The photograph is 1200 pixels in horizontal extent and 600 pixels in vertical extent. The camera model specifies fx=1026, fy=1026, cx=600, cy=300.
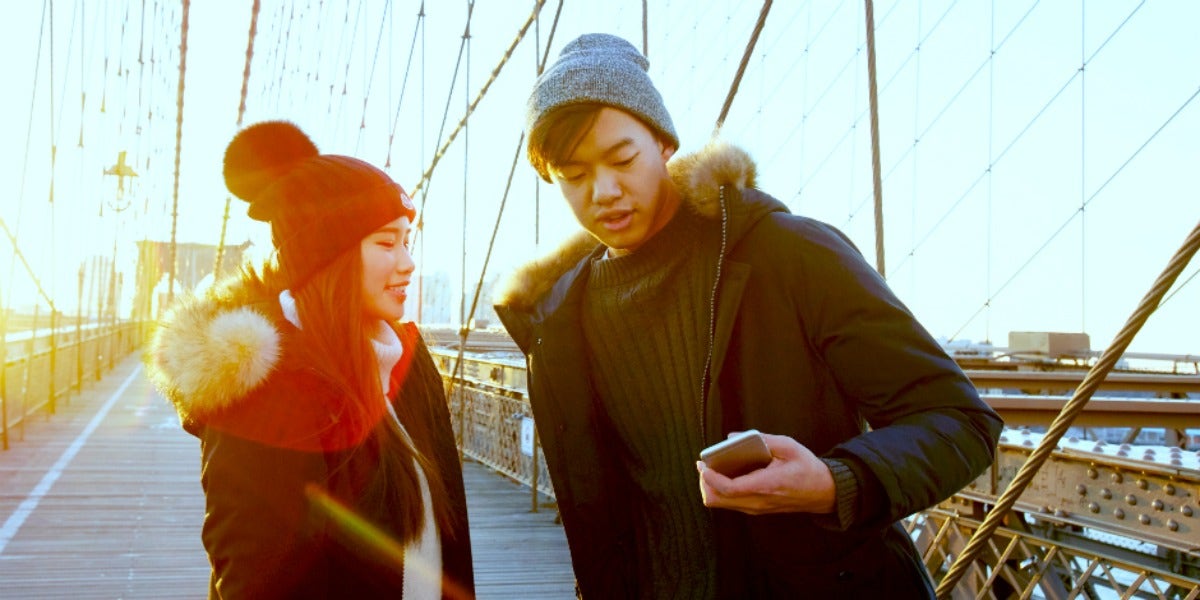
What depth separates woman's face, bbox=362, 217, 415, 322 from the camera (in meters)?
1.63

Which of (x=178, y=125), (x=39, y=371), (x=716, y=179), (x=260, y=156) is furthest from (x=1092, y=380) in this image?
(x=178, y=125)

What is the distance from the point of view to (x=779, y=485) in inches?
40.4

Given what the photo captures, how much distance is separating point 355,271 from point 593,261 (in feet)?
1.24

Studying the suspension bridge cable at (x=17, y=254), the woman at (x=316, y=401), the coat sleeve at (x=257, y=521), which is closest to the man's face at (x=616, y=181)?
the woman at (x=316, y=401)

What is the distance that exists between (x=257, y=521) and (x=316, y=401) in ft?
0.65

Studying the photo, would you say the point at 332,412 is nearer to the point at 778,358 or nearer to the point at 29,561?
the point at 778,358

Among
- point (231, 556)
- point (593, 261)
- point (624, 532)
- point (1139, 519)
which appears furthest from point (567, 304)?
point (1139, 519)

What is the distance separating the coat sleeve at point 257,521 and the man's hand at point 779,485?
0.62 meters

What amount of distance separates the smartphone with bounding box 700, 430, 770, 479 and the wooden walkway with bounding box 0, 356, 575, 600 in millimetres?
3384

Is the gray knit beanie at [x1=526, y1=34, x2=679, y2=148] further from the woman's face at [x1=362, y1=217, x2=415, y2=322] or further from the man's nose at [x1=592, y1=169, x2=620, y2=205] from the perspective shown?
the woman's face at [x1=362, y1=217, x2=415, y2=322]

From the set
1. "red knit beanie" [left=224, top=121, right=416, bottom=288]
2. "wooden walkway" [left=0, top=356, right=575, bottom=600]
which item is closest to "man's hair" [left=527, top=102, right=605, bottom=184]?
"red knit beanie" [left=224, top=121, right=416, bottom=288]

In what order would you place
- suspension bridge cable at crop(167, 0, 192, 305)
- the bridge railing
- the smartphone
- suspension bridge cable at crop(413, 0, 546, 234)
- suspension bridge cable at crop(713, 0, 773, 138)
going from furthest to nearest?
→ suspension bridge cable at crop(167, 0, 192, 305), the bridge railing, suspension bridge cable at crop(413, 0, 546, 234), suspension bridge cable at crop(713, 0, 773, 138), the smartphone

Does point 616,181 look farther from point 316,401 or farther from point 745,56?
point 745,56

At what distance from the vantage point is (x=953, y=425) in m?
1.10
